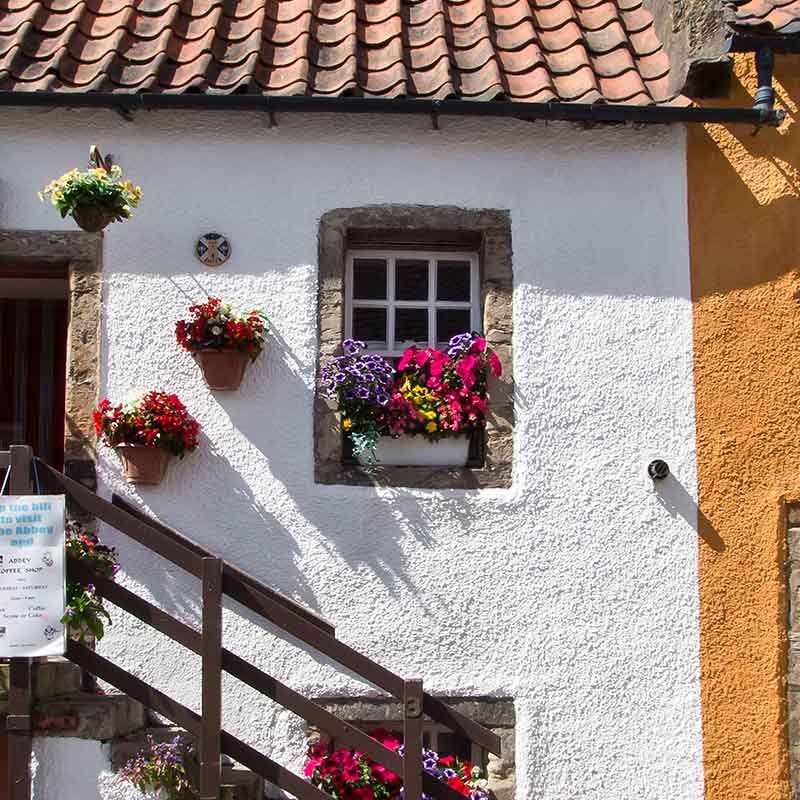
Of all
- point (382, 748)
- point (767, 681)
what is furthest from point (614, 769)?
point (382, 748)

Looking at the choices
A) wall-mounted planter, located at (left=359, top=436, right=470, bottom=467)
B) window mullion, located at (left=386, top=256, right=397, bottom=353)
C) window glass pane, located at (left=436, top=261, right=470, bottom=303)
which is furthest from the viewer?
window glass pane, located at (left=436, top=261, right=470, bottom=303)

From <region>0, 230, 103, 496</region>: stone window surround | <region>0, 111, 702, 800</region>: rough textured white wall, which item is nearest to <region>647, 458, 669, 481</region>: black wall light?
<region>0, 111, 702, 800</region>: rough textured white wall

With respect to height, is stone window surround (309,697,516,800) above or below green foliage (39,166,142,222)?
below

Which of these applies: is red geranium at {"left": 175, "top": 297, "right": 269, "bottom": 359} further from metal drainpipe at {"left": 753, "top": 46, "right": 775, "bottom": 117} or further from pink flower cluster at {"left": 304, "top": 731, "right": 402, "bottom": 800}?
metal drainpipe at {"left": 753, "top": 46, "right": 775, "bottom": 117}

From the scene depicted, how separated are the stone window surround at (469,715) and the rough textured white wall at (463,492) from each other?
6cm

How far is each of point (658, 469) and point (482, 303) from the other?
1.29 meters

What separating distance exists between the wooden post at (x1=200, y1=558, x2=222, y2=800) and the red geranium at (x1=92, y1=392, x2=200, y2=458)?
116 cm

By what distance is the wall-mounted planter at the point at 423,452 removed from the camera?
6.68m

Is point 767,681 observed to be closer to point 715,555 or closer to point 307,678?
point 715,555

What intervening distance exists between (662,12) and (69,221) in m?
3.54

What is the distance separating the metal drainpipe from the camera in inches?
265

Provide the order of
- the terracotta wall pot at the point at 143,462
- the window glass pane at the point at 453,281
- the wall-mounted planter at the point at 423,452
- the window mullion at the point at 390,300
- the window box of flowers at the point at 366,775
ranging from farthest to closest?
the window glass pane at the point at 453,281
the window mullion at the point at 390,300
the wall-mounted planter at the point at 423,452
the terracotta wall pot at the point at 143,462
the window box of flowers at the point at 366,775

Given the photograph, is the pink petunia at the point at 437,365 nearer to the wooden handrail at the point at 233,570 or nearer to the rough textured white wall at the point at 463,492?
the rough textured white wall at the point at 463,492

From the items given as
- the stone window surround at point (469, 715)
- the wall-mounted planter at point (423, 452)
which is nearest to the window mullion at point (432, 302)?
the wall-mounted planter at point (423, 452)
